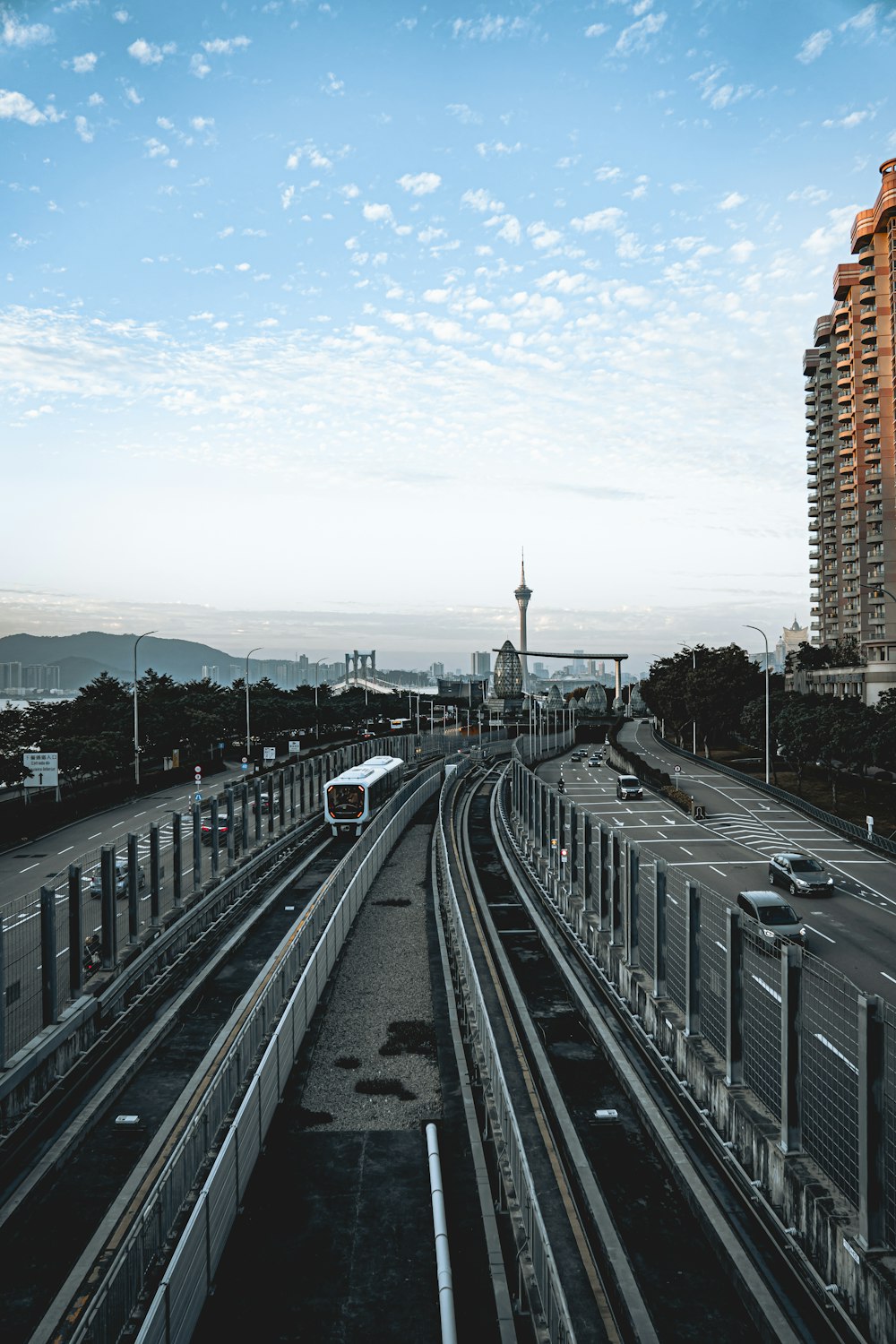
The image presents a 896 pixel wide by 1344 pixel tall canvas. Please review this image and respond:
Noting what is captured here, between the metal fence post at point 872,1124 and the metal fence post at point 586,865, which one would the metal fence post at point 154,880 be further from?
the metal fence post at point 872,1124

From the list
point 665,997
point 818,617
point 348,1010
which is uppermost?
point 818,617

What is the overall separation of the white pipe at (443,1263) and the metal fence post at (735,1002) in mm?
4401

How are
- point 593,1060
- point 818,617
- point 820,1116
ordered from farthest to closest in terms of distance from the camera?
point 818,617, point 593,1060, point 820,1116

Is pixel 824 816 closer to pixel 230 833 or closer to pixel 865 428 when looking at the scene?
pixel 230 833

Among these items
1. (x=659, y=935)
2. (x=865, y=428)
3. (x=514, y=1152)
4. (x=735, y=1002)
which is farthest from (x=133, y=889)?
(x=865, y=428)

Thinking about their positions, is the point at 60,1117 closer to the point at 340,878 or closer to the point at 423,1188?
the point at 423,1188

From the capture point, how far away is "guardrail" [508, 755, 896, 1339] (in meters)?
8.67

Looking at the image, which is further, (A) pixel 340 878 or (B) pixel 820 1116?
(A) pixel 340 878

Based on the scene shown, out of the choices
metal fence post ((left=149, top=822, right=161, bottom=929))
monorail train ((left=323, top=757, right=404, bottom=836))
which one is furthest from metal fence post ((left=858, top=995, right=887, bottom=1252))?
monorail train ((left=323, top=757, right=404, bottom=836))

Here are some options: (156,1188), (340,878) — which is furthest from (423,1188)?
(340,878)

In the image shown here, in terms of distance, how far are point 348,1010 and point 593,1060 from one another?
255 inches

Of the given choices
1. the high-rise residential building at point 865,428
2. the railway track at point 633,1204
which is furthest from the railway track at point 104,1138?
the high-rise residential building at point 865,428

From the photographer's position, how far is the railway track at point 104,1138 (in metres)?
9.78

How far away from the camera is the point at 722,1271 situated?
32.0 feet
